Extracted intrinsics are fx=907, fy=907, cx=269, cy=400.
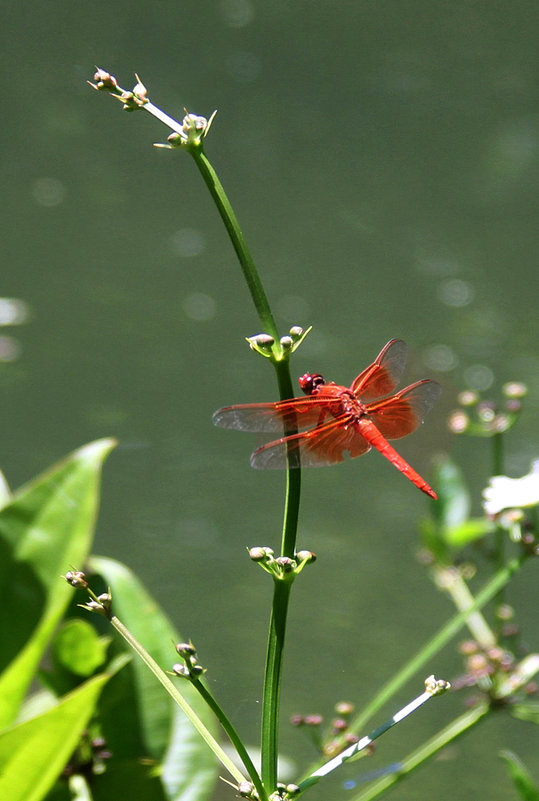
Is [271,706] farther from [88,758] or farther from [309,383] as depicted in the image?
[88,758]

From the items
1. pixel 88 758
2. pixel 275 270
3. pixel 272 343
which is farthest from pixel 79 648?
pixel 275 270

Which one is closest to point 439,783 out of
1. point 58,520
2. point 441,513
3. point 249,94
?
point 441,513

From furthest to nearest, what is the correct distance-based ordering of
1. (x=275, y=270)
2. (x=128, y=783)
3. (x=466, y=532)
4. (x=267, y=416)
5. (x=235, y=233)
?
(x=275, y=270) < (x=466, y=532) < (x=128, y=783) < (x=267, y=416) < (x=235, y=233)

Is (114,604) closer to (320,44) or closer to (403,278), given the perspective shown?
(403,278)

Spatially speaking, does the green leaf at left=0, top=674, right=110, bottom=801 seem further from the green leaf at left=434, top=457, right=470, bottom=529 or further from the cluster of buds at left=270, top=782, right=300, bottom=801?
the green leaf at left=434, top=457, right=470, bottom=529

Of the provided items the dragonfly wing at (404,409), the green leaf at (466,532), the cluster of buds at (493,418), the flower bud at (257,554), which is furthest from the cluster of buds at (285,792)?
the green leaf at (466,532)

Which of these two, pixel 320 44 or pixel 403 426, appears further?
pixel 320 44

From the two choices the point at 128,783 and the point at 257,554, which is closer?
the point at 257,554
